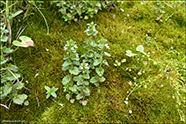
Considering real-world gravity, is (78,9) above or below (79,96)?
above

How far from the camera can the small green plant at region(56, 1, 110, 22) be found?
2.43m

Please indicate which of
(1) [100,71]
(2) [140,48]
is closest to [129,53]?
(2) [140,48]

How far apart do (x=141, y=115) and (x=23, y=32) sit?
2310 millimetres

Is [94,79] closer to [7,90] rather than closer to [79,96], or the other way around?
[79,96]

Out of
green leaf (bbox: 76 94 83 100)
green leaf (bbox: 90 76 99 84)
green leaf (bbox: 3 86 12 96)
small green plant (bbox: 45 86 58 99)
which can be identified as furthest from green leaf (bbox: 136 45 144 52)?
green leaf (bbox: 3 86 12 96)

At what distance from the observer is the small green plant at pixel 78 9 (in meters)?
2.43

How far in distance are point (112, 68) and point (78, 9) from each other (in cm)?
127

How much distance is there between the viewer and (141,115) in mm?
1818

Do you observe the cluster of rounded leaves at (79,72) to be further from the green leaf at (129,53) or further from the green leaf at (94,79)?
the green leaf at (129,53)

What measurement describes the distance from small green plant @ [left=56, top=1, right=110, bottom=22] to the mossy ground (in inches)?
5.0

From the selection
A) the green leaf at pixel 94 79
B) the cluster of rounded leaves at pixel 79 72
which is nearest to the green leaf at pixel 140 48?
the cluster of rounded leaves at pixel 79 72

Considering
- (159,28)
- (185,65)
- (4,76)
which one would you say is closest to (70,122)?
(4,76)

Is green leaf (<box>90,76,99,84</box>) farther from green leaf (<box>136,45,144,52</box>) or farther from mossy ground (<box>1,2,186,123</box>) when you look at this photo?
green leaf (<box>136,45,144,52</box>)

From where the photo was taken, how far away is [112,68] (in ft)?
7.04
